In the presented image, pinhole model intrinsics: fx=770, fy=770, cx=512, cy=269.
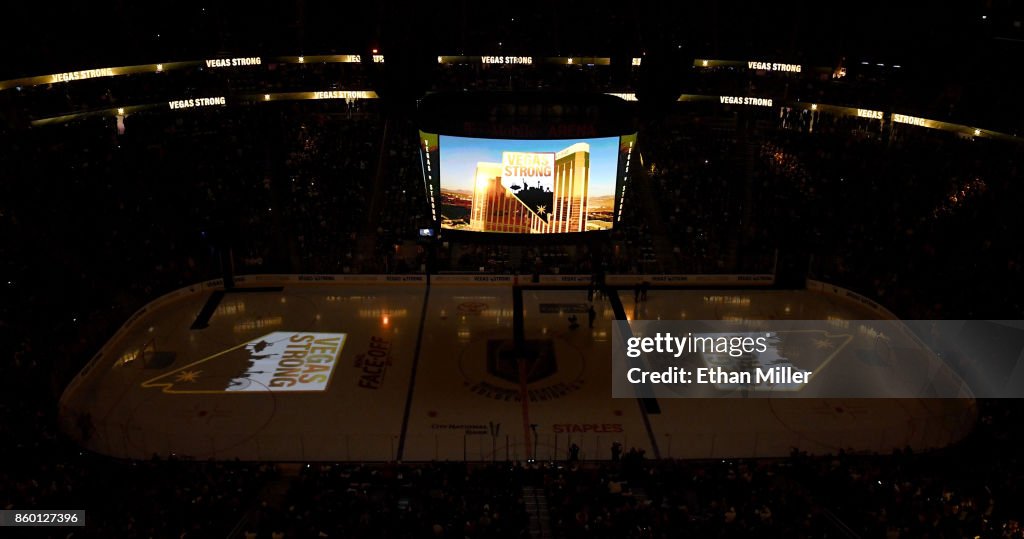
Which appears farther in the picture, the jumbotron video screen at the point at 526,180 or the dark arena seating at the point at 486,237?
the jumbotron video screen at the point at 526,180

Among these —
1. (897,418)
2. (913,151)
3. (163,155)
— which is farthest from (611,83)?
(897,418)

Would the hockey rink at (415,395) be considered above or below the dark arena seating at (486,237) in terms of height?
below

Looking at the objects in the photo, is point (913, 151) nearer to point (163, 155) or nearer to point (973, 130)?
point (973, 130)

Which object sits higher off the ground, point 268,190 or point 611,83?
point 611,83

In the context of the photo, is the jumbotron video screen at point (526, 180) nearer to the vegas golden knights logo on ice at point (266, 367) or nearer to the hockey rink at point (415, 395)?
the hockey rink at point (415, 395)

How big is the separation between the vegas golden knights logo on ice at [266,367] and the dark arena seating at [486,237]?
394 millimetres

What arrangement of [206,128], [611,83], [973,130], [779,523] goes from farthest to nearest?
[611,83] → [206,128] → [973,130] → [779,523]

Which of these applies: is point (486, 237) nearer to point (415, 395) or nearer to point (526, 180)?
point (526, 180)

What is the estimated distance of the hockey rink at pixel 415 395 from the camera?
18016 millimetres

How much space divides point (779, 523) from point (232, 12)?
36.6 meters

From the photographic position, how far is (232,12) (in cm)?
3925
